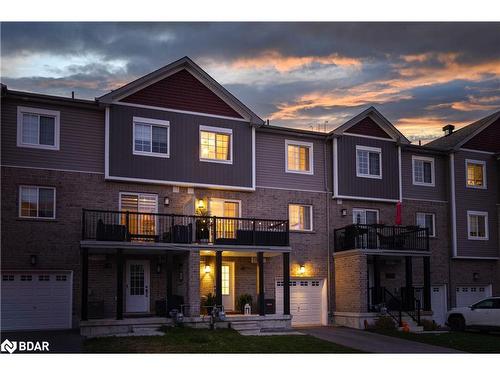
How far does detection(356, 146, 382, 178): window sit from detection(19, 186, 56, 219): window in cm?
1322

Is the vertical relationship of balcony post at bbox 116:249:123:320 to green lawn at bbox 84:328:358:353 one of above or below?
above

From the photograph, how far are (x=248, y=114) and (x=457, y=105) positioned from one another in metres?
9.14

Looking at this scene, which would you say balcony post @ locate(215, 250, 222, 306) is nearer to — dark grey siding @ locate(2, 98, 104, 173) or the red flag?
dark grey siding @ locate(2, 98, 104, 173)

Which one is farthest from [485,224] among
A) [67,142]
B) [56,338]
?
[56,338]

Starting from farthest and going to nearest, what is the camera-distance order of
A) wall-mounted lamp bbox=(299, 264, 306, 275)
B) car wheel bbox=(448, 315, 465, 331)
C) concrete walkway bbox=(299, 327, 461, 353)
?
wall-mounted lamp bbox=(299, 264, 306, 275) < car wheel bbox=(448, 315, 465, 331) < concrete walkway bbox=(299, 327, 461, 353)

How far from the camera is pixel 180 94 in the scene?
2577 centimetres

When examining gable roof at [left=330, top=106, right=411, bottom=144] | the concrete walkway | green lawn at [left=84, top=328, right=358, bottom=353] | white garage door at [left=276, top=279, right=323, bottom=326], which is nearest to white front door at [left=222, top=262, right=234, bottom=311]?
white garage door at [left=276, top=279, right=323, bottom=326]

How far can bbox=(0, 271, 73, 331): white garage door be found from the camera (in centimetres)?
2244

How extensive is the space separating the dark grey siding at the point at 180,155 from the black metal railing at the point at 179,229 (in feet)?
5.18

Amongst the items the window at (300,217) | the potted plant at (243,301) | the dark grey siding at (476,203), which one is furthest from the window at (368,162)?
the potted plant at (243,301)

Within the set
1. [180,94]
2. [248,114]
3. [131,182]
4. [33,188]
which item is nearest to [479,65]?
[248,114]

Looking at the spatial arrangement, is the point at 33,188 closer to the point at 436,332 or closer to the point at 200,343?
the point at 200,343

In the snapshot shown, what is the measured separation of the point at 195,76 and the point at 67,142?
567 cm

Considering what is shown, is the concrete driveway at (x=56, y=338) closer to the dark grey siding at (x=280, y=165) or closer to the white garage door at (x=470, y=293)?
the dark grey siding at (x=280, y=165)
